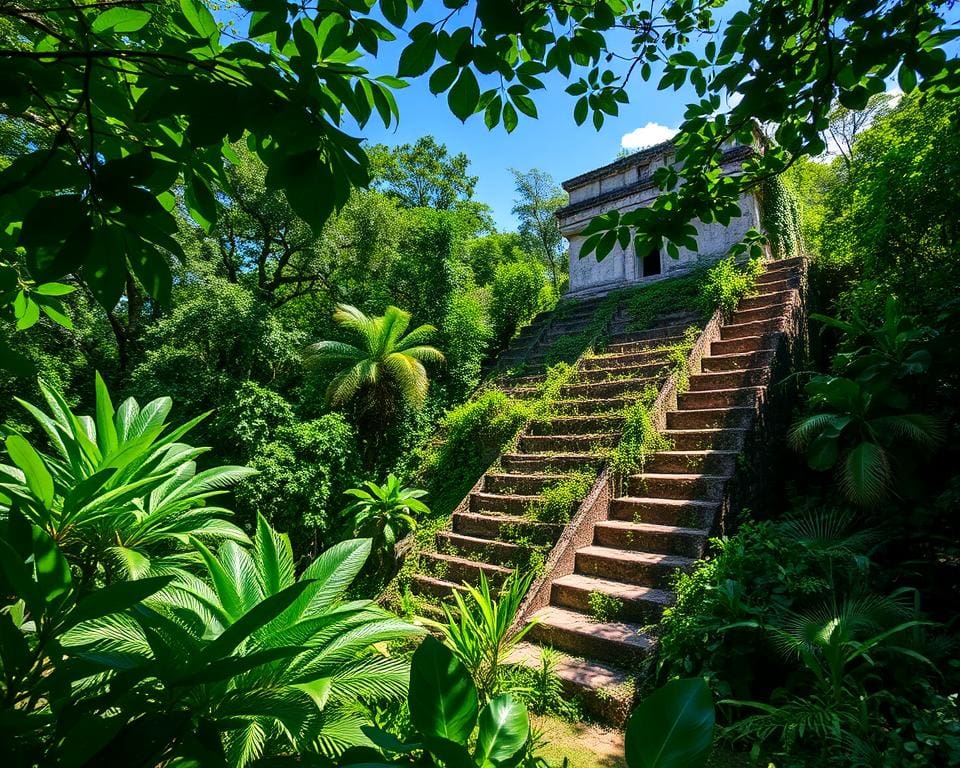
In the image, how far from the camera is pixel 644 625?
3676 millimetres

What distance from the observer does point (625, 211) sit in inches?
429

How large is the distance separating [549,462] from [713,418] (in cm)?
194

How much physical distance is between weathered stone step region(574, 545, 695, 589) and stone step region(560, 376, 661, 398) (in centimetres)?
238

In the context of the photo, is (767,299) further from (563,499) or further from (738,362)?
(563,499)

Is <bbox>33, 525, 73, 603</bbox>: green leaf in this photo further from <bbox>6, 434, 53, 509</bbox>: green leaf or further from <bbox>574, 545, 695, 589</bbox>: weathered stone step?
<bbox>574, 545, 695, 589</bbox>: weathered stone step

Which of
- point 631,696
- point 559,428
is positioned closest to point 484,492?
point 559,428

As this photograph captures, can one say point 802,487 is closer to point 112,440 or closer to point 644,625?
point 644,625

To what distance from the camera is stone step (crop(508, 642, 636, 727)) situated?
3.07 meters

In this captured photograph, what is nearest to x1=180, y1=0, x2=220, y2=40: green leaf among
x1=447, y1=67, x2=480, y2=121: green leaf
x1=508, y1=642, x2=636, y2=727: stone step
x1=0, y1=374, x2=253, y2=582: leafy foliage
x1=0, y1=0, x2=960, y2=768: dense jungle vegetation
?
x1=0, y1=0, x2=960, y2=768: dense jungle vegetation

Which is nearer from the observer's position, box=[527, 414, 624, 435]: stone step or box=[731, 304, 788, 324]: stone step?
box=[527, 414, 624, 435]: stone step

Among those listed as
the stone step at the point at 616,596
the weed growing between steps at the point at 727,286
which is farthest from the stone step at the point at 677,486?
the weed growing between steps at the point at 727,286

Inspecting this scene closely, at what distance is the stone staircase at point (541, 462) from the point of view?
4.95m

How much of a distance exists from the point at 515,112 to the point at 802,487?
5.50 meters

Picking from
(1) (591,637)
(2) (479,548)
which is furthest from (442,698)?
(2) (479,548)
